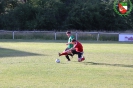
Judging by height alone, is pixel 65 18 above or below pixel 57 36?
above

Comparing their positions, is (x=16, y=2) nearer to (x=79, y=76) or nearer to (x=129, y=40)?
(x=129, y=40)

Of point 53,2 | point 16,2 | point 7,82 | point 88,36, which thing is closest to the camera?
point 7,82

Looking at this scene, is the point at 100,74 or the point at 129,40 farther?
the point at 129,40

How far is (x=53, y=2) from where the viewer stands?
208 feet

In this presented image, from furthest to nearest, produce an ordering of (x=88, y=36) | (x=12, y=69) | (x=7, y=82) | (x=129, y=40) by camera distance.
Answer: (x=88, y=36) → (x=129, y=40) → (x=12, y=69) → (x=7, y=82)

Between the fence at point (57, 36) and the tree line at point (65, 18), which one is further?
the tree line at point (65, 18)

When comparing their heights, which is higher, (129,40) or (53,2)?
(53,2)

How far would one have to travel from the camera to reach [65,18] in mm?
65188

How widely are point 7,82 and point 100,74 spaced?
13.3 feet

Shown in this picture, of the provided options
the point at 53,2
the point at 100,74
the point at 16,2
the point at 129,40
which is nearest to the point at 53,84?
the point at 100,74

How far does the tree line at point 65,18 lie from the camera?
2447 inches

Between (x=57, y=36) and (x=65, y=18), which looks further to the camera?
(x=65, y=18)

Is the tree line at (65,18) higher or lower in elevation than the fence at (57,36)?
higher

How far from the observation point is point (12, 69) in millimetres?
16516
